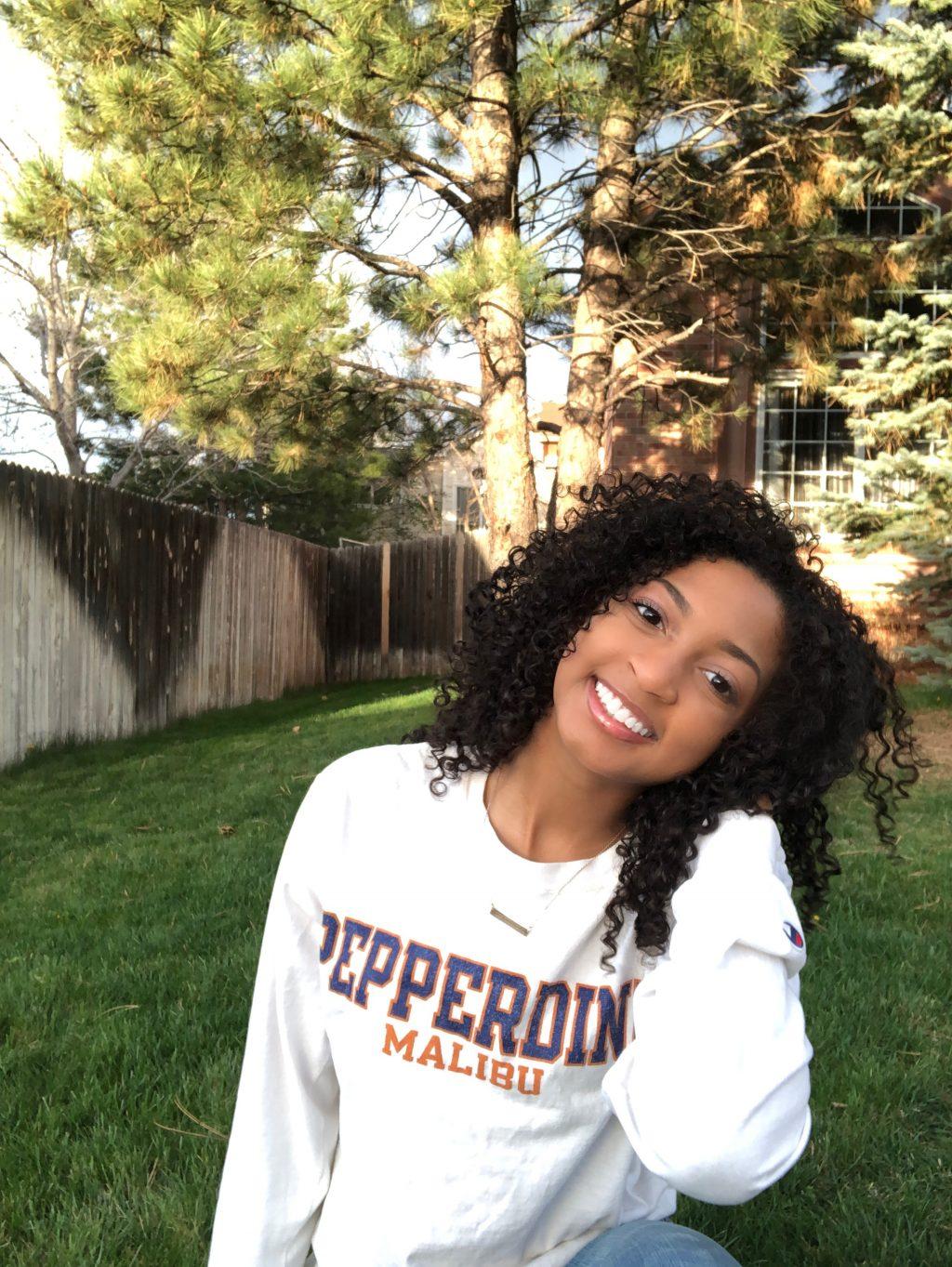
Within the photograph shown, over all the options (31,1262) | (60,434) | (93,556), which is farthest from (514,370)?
(60,434)

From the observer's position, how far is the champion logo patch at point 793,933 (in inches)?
46.8

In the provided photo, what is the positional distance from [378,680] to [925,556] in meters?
6.41

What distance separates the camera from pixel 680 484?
67.2 inches

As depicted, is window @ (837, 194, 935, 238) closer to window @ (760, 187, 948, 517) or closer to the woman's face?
window @ (760, 187, 948, 517)

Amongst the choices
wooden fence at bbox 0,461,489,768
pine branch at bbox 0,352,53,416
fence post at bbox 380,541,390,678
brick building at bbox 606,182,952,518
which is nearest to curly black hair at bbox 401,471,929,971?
wooden fence at bbox 0,461,489,768

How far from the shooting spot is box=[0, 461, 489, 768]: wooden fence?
20.8 ft

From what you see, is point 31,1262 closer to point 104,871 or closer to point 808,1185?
point 808,1185

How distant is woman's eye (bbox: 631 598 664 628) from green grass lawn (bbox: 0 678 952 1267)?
1.92 feet

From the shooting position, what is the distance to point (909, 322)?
23.6 feet

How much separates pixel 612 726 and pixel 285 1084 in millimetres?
671

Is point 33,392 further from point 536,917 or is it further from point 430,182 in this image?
point 536,917

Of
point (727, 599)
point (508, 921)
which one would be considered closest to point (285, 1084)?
point (508, 921)

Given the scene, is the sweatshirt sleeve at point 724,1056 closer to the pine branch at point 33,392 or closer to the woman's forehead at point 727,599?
the woman's forehead at point 727,599

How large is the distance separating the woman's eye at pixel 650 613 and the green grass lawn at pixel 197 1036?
0.59 meters
